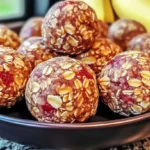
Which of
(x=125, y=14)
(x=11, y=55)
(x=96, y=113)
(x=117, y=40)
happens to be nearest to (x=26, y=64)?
(x=11, y=55)

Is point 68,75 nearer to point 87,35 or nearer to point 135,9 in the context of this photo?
point 87,35

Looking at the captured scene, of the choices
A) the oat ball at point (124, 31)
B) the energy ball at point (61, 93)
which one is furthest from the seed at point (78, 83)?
the oat ball at point (124, 31)

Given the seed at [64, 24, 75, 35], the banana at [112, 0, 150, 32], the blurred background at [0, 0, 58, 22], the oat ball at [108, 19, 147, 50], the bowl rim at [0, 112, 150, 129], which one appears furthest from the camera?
the blurred background at [0, 0, 58, 22]

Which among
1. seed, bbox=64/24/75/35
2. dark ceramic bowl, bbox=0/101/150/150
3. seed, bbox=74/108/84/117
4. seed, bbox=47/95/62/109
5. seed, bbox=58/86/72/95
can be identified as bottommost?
dark ceramic bowl, bbox=0/101/150/150

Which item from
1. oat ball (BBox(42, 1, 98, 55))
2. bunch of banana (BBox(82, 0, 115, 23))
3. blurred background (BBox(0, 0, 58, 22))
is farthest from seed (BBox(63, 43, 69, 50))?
blurred background (BBox(0, 0, 58, 22))

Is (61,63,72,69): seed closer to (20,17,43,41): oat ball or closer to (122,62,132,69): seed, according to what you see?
(122,62,132,69): seed

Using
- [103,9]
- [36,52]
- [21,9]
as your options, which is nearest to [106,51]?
[36,52]

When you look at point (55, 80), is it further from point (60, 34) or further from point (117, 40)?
point (117, 40)

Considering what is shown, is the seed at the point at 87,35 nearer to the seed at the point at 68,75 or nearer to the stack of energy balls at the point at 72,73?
the stack of energy balls at the point at 72,73
